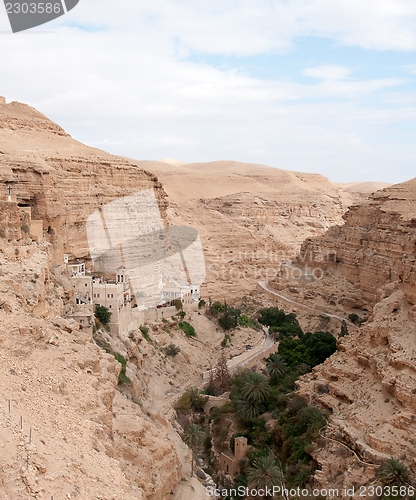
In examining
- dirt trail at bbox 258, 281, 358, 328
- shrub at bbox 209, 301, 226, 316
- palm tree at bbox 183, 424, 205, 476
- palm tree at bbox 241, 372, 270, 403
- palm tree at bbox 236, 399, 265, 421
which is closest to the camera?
palm tree at bbox 183, 424, 205, 476

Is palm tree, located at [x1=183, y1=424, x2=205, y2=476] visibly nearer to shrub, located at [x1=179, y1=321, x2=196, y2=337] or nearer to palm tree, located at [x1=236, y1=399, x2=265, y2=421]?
palm tree, located at [x1=236, y1=399, x2=265, y2=421]

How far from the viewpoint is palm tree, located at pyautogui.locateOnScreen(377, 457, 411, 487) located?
1119cm

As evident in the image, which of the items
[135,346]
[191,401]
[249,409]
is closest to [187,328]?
[135,346]

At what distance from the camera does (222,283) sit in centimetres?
4075

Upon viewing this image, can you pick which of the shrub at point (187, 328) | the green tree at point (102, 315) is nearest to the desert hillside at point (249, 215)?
the shrub at point (187, 328)

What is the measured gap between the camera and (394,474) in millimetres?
11258

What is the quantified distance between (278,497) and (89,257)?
14.2 metres

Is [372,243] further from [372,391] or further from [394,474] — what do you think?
[394,474]

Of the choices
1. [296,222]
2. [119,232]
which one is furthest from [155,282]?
[296,222]

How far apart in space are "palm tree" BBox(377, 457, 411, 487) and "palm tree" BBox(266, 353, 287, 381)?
26.3 ft

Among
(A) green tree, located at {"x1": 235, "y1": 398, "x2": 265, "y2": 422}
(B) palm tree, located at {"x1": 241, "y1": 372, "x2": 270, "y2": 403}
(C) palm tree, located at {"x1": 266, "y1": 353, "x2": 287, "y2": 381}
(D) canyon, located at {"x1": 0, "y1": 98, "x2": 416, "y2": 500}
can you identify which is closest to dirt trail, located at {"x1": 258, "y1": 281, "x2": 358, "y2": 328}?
(D) canyon, located at {"x1": 0, "y1": 98, "x2": 416, "y2": 500}

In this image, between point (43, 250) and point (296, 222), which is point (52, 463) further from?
point (296, 222)

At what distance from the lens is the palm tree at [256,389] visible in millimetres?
17672

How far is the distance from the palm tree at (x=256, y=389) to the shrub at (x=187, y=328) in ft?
28.1
